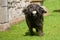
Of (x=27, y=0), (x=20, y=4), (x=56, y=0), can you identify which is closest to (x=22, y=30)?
(x=20, y=4)

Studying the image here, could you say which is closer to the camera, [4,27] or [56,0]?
[4,27]

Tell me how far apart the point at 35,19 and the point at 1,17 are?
235cm

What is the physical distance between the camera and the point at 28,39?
10.2 meters

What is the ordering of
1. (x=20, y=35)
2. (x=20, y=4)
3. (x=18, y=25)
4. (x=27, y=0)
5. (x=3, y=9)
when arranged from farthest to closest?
(x=27, y=0)
(x=20, y=4)
(x=18, y=25)
(x=3, y=9)
(x=20, y=35)

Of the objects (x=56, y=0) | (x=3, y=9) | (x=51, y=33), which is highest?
(x=3, y=9)

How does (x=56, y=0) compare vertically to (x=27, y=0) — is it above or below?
below

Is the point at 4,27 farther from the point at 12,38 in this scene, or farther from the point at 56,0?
the point at 56,0

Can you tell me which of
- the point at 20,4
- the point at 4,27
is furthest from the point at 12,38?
the point at 20,4

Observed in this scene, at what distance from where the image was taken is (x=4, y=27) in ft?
39.9

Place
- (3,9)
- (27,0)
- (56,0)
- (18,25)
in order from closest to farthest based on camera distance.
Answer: (3,9) < (18,25) < (27,0) < (56,0)

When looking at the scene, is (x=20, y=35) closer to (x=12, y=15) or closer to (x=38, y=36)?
(x=38, y=36)

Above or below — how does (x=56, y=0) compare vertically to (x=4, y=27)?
below

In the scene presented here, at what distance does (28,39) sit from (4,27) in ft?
7.50

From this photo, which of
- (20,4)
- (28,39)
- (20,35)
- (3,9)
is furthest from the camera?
(20,4)
